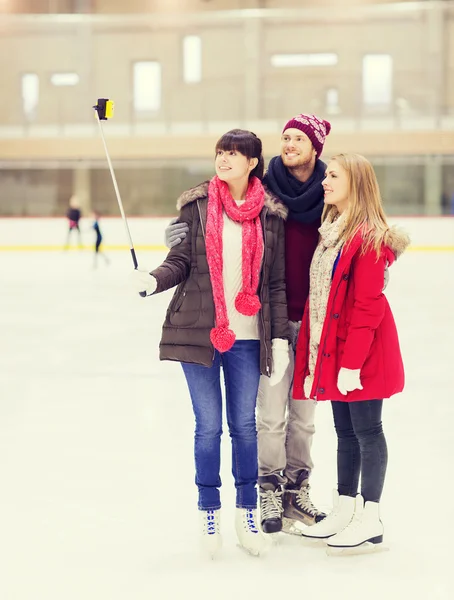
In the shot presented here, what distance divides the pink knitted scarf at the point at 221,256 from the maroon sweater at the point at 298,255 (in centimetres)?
21

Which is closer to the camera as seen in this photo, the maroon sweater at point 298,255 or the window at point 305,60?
the maroon sweater at point 298,255

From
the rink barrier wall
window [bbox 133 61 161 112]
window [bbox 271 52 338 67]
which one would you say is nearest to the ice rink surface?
the rink barrier wall

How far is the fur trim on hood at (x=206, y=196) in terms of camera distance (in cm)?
285

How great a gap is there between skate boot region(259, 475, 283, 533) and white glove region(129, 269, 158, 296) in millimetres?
859

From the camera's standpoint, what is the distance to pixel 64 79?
23.2 m

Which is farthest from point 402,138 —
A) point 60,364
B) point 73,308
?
point 60,364

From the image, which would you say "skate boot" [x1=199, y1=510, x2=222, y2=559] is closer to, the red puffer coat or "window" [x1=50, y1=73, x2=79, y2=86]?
the red puffer coat

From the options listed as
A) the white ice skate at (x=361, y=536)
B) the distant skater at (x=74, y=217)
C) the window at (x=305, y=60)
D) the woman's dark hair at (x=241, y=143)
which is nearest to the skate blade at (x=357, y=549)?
the white ice skate at (x=361, y=536)

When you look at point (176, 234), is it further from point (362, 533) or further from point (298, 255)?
point (362, 533)

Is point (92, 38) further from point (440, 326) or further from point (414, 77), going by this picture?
point (440, 326)

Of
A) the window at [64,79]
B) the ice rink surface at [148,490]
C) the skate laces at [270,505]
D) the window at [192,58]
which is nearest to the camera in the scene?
the ice rink surface at [148,490]

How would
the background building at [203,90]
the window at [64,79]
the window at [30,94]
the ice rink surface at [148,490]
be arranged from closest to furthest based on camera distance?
the ice rink surface at [148,490], the background building at [203,90], the window at [30,94], the window at [64,79]

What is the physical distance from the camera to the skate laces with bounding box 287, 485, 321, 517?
318 cm

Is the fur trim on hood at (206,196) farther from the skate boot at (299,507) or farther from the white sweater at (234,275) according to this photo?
the skate boot at (299,507)
